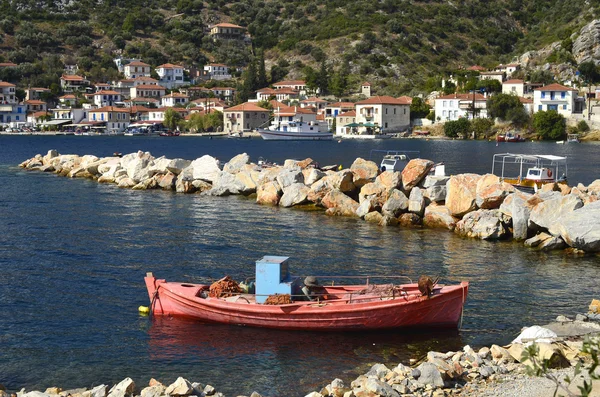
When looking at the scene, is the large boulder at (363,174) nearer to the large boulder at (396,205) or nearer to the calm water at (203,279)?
the calm water at (203,279)

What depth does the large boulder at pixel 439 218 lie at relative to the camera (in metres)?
32.3

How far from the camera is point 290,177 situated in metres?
40.6

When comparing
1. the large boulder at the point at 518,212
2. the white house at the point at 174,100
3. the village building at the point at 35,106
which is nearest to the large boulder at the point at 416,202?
the large boulder at the point at 518,212

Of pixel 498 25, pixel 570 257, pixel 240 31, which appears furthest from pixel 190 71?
pixel 570 257

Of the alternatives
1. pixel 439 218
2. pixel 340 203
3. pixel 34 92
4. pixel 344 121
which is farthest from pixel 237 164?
pixel 34 92

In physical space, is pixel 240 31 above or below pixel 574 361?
above

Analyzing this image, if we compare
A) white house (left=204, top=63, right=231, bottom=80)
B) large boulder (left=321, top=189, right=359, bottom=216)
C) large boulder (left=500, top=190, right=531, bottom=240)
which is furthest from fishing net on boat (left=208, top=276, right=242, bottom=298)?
white house (left=204, top=63, right=231, bottom=80)

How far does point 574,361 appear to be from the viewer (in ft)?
46.4

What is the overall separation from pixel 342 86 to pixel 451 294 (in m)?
131

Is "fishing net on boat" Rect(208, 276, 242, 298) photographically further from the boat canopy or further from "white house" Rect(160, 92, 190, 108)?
"white house" Rect(160, 92, 190, 108)

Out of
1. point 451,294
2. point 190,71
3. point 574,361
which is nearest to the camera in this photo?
point 574,361

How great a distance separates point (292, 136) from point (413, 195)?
86.2 meters

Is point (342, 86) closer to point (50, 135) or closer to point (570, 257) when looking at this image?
point (50, 135)

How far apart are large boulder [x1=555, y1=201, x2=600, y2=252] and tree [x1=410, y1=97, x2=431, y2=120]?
103m
